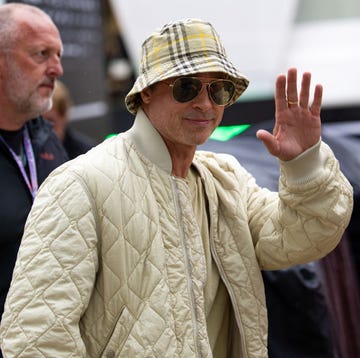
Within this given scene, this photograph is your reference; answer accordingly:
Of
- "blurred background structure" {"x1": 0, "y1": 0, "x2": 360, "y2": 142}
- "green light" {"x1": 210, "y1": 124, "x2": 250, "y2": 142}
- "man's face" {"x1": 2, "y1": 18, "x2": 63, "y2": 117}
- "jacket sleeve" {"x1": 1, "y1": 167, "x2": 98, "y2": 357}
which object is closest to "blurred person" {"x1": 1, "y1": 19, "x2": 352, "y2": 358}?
"jacket sleeve" {"x1": 1, "y1": 167, "x2": 98, "y2": 357}

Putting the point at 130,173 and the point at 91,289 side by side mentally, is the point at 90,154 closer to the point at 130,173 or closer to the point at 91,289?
the point at 130,173

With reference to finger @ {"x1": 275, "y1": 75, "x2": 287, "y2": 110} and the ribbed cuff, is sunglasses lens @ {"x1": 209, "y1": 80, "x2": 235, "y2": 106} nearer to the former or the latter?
finger @ {"x1": 275, "y1": 75, "x2": 287, "y2": 110}

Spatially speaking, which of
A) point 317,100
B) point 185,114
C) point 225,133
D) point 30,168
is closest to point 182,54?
point 185,114

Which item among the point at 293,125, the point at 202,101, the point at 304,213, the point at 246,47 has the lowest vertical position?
the point at 246,47

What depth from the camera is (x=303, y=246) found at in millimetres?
2449

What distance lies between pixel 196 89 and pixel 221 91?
0.09 metres

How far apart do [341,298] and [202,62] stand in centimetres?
221

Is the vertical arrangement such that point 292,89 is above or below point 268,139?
above

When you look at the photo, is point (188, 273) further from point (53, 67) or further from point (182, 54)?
point (53, 67)

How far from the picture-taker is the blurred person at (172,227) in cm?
214

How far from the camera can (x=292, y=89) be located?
7.62 feet

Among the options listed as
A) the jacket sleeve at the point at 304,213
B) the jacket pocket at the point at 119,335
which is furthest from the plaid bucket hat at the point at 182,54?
the jacket pocket at the point at 119,335

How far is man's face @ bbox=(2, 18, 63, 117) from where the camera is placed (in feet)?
10.5

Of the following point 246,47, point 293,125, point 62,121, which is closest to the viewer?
point 293,125
